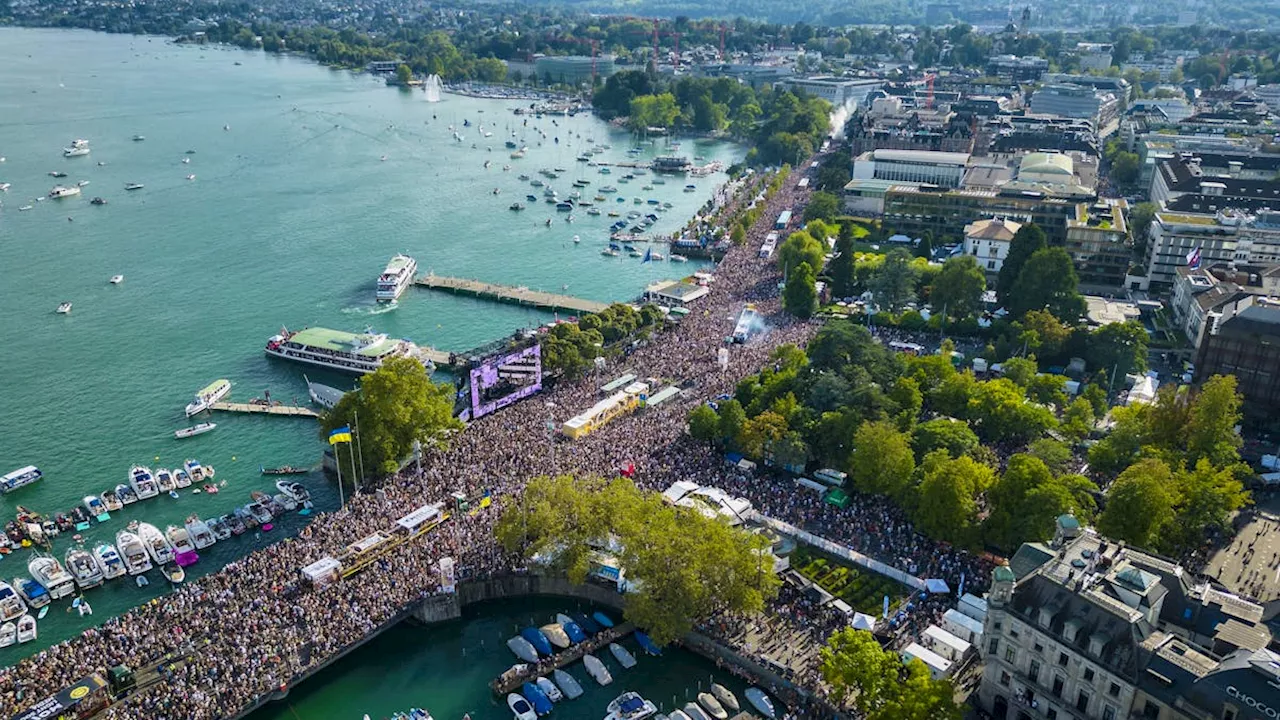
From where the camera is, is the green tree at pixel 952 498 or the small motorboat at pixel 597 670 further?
the green tree at pixel 952 498

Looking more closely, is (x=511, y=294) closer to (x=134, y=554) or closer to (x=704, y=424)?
(x=704, y=424)

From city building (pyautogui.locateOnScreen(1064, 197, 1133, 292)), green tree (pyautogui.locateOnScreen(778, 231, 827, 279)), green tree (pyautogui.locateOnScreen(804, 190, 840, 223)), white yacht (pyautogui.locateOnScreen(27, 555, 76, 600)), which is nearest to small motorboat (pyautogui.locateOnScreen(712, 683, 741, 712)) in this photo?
white yacht (pyautogui.locateOnScreen(27, 555, 76, 600))

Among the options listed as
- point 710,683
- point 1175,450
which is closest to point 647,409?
point 710,683

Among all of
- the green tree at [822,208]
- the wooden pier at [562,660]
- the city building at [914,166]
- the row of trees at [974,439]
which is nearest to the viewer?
the wooden pier at [562,660]

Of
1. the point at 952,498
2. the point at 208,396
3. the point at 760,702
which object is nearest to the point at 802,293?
the point at 952,498

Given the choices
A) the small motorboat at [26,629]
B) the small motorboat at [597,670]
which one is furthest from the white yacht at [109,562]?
the small motorboat at [597,670]

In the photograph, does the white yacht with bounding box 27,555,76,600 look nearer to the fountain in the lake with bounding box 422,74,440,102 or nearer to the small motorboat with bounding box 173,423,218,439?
the small motorboat with bounding box 173,423,218,439

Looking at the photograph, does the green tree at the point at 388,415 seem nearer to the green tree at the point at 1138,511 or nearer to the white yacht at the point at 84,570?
the white yacht at the point at 84,570
